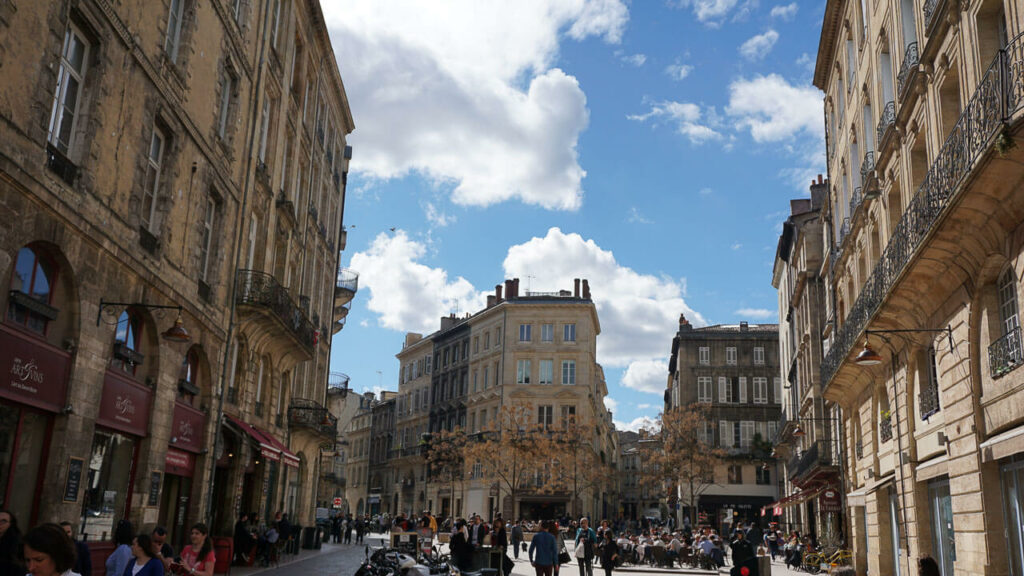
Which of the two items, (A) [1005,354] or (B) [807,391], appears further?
(B) [807,391]

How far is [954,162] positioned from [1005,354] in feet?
8.93

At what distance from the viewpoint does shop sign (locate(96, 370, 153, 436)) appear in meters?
13.9

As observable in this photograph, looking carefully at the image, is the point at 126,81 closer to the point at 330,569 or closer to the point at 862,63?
the point at 330,569

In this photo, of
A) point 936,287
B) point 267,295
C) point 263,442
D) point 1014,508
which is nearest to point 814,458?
point 936,287

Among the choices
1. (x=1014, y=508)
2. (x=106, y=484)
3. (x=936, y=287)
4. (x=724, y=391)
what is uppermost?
(x=724, y=391)

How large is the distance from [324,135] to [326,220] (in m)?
3.68

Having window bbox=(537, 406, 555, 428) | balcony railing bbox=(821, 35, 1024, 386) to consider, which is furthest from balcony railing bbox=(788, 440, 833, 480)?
window bbox=(537, 406, 555, 428)

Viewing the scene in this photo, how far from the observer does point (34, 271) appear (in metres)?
11.8

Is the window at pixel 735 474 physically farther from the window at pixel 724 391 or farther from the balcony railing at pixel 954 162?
the balcony railing at pixel 954 162

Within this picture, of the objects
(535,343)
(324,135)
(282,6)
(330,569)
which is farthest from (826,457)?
(535,343)

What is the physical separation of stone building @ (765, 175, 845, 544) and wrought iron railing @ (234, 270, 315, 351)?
51.3 ft

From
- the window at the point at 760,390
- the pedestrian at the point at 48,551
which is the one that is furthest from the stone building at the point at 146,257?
the window at the point at 760,390

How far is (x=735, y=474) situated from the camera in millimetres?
61344

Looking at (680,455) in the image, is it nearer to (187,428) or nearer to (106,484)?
(187,428)
